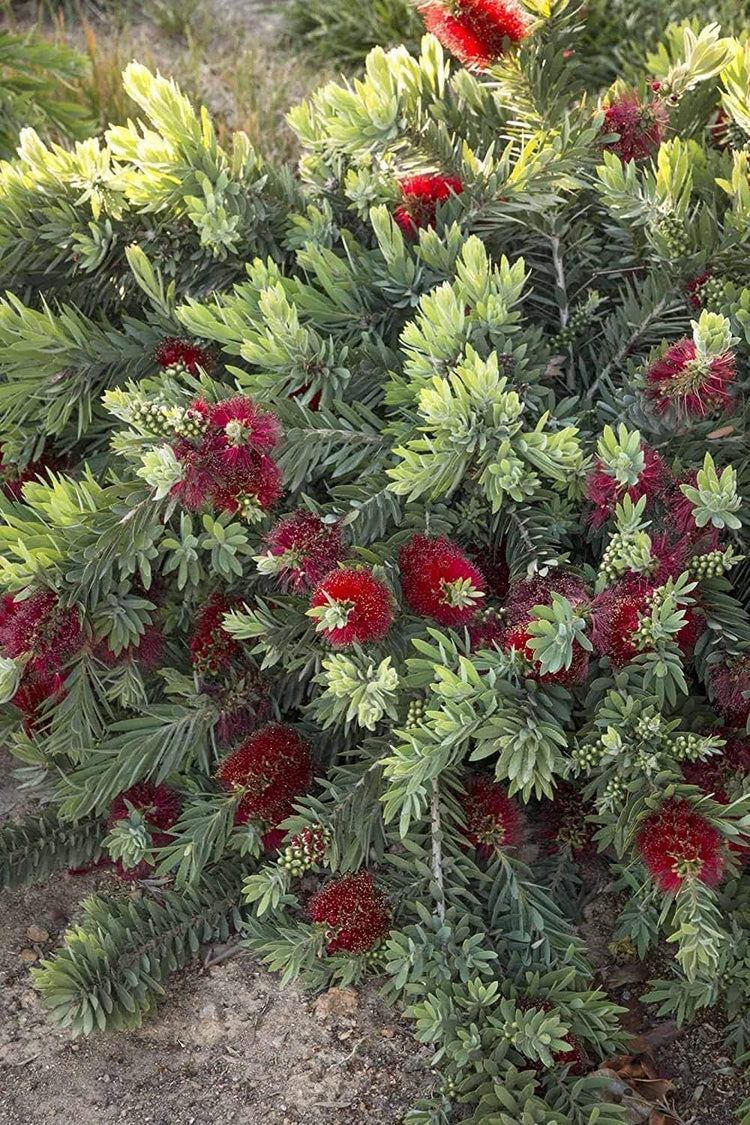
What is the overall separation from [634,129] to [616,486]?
82cm

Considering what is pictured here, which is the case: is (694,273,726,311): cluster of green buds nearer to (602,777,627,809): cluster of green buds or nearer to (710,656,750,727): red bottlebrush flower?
(710,656,750,727): red bottlebrush flower

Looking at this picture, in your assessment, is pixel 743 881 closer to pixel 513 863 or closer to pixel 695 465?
pixel 513 863

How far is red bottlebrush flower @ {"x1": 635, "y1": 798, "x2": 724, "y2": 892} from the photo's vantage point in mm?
1491

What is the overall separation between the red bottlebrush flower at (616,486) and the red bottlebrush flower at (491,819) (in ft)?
1.48

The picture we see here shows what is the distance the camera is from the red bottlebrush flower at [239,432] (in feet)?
5.19

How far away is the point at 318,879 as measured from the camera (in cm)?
200

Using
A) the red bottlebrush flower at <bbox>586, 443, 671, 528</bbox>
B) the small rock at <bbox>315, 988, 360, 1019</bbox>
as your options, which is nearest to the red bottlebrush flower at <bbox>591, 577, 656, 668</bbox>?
the red bottlebrush flower at <bbox>586, 443, 671, 528</bbox>

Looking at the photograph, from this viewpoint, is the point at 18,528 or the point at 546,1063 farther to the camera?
the point at 18,528

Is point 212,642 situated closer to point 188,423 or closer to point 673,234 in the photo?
point 188,423

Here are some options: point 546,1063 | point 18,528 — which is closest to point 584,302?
point 18,528

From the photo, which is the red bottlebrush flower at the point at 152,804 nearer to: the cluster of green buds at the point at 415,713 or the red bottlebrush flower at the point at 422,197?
the cluster of green buds at the point at 415,713

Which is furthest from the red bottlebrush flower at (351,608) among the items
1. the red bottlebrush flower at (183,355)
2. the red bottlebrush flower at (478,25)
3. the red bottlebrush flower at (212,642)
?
the red bottlebrush flower at (478,25)

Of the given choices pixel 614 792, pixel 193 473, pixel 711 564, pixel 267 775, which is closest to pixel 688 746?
pixel 614 792

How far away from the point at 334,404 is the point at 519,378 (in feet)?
1.03
